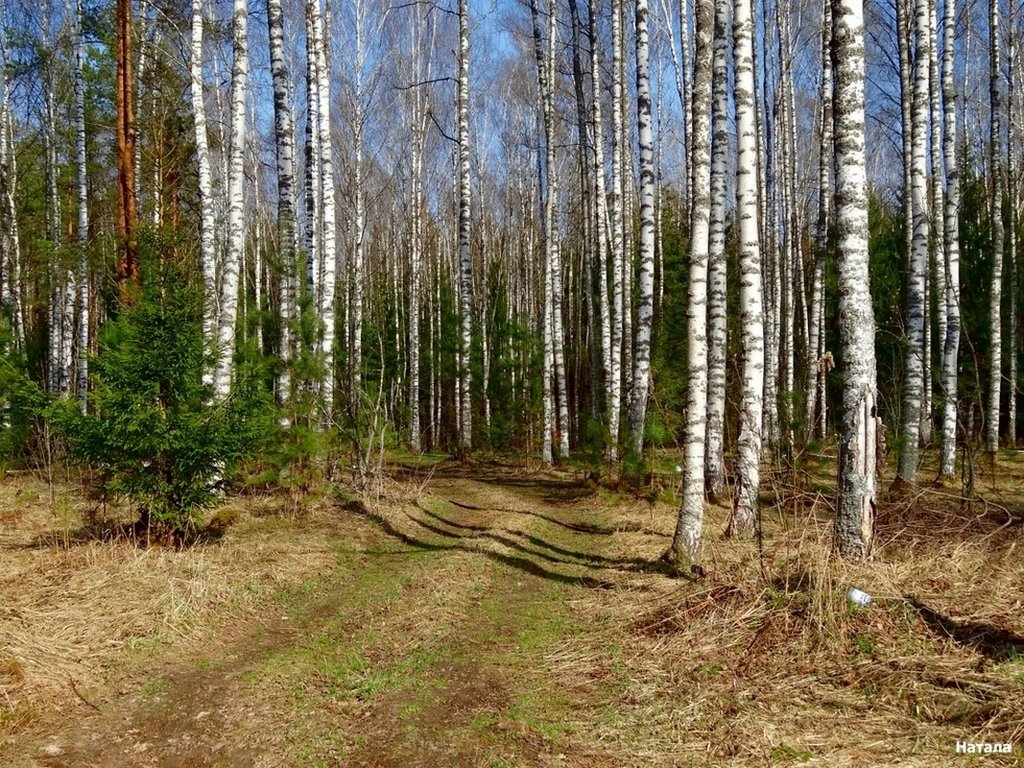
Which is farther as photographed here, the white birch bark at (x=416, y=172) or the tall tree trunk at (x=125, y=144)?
the white birch bark at (x=416, y=172)

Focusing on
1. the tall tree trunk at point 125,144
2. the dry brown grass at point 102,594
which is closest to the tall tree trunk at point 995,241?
the dry brown grass at point 102,594

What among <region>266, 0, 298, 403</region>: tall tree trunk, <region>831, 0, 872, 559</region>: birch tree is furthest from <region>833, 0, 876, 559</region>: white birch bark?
<region>266, 0, 298, 403</region>: tall tree trunk

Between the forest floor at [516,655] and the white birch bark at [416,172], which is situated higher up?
the white birch bark at [416,172]

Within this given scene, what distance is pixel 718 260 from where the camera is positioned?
31.7ft

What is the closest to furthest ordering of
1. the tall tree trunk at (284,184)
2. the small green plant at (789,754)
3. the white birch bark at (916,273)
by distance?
the small green plant at (789,754) → the white birch bark at (916,273) → the tall tree trunk at (284,184)

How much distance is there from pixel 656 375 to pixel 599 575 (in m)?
9.91

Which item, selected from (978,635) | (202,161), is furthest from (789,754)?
(202,161)

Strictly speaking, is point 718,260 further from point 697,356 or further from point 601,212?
point 601,212

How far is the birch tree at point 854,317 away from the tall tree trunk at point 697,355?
1782mm

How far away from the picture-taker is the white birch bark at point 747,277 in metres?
7.56

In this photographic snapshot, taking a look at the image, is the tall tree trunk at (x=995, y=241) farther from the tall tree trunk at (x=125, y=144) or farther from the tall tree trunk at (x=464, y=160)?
the tall tree trunk at (x=125, y=144)

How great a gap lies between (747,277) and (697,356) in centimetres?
109

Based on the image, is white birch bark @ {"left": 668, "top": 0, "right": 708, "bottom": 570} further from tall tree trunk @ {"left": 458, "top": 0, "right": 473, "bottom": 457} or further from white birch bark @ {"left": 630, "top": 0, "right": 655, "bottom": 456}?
tall tree trunk @ {"left": 458, "top": 0, "right": 473, "bottom": 457}

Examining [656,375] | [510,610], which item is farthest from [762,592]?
[656,375]
